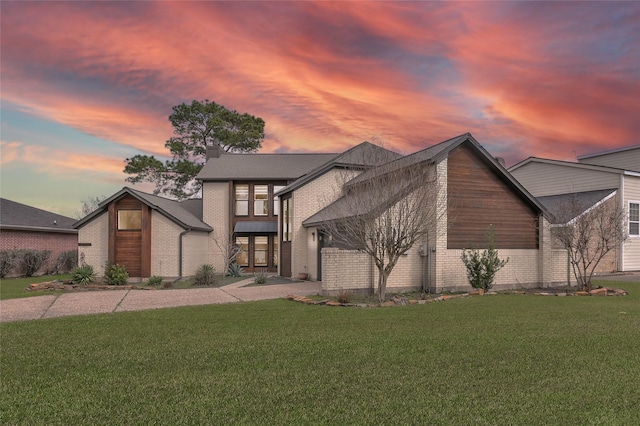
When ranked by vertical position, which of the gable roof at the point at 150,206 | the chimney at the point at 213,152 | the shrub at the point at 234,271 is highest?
the chimney at the point at 213,152

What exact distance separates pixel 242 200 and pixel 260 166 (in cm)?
278

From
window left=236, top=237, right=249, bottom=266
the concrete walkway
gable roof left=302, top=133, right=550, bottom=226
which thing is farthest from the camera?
window left=236, top=237, right=249, bottom=266

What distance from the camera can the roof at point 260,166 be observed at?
29.0m

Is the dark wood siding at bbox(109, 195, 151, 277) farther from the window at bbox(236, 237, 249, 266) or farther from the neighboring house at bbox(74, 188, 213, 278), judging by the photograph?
the window at bbox(236, 237, 249, 266)

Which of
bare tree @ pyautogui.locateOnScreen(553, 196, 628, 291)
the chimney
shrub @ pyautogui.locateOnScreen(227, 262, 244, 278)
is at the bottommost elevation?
shrub @ pyautogui.locateOnScreen(227, 262, 244, 278)

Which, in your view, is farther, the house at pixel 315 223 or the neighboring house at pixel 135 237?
the neighboring house at pixel 135 237

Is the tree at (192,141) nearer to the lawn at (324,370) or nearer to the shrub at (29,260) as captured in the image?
the shrub at (29,260)

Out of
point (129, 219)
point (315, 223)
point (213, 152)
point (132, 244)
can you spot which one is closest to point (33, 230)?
point (129, 219)

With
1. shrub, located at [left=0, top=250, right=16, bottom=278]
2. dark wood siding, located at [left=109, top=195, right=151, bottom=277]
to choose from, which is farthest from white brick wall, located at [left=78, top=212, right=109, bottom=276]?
shrub, located at [left=0, top=250, right=16, bottom=278]

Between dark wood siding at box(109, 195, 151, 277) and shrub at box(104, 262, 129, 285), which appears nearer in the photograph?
shrub at box(104, 262, 129, 285)

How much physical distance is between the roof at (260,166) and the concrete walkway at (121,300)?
1178cm

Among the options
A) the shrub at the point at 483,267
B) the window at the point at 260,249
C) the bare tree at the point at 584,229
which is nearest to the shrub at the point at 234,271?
the window at the point at 260,249

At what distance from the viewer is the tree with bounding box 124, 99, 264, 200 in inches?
1615

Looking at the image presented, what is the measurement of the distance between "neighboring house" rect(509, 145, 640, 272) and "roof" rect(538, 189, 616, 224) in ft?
1.54
